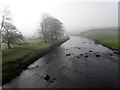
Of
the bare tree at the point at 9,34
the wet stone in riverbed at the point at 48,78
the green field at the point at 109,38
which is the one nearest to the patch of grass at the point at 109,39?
the green field at the point at 109,38

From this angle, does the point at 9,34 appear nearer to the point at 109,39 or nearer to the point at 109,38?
the point at 109,39

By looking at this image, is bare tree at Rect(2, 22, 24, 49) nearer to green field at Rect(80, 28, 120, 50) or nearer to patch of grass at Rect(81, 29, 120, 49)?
green field at Rect(80, 28, 120, 50)

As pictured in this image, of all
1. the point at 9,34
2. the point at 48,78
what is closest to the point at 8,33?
the point at 9,34

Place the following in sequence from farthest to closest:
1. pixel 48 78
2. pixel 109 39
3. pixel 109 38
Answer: pixel 109 38 → pixel 109 39 → pixel 48 78

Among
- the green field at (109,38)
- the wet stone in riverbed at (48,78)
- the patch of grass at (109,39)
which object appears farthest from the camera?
the patch of grass at (109,39)

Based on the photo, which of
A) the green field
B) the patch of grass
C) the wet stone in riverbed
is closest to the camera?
the wet stone in riverbed

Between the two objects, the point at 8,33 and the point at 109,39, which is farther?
the point at 109,39

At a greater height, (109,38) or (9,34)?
(9,34)

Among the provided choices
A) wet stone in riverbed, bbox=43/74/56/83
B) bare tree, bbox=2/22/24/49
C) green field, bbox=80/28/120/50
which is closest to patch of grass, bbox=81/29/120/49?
green field, bbox=80/28/120/50

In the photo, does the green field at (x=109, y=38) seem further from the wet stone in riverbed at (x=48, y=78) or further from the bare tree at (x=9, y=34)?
the bare tree at (x=9, y=34)

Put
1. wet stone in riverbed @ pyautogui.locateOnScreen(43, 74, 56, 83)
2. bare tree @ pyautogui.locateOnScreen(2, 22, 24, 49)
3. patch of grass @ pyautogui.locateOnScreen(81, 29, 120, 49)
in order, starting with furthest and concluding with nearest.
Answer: patch of grass @ pyautogui.locateOnScreen(81, 29, 120, 49) → bare tree @ pyautogui.locateOnScreen(2, 22, 24, 49) → wet stone in riverbed @ pyautogui.locateOnScreen(43, 74, 56, 83)

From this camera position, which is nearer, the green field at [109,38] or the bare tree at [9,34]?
the bare tree at [9,34]

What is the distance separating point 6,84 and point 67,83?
1381cm

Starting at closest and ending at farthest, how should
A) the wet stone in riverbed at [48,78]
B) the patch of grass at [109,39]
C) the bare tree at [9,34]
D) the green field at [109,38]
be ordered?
the wet stone in riverbed at [48,78], the bare tree at [9,34], the green field at [109,38], the patch of grass at [109,39]
